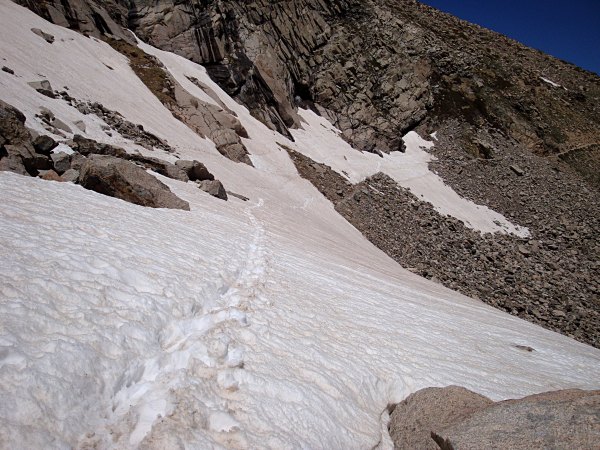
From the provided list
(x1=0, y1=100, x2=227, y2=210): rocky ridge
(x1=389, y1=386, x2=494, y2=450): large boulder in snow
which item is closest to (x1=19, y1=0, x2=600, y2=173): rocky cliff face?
(x1=0, y1=100, x2=227, y2=210): rocky ridge

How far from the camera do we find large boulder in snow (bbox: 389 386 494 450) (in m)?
3.70

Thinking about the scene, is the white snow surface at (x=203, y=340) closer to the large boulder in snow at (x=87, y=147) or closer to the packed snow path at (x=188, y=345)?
the packed snow path at (x=188, y=345)

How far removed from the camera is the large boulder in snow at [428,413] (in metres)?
3.70

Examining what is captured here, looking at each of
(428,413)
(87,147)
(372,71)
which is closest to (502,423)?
(428,413)

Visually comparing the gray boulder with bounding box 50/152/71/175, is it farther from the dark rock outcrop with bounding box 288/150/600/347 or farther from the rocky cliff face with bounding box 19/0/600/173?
the rocky cliff face with bounding box 19/0/600/173

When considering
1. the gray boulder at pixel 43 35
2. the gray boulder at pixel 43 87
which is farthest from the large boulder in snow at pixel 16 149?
the gray boulder at pixel 43 35

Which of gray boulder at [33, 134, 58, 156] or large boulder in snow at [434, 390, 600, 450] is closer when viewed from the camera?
large boulder in snow at [434, 390, 600, 450]

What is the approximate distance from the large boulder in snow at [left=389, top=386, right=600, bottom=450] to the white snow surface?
483mm

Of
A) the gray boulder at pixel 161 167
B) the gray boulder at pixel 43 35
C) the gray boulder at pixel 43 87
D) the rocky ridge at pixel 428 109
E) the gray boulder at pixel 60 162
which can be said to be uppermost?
the rocky ridge at pixel 428 109

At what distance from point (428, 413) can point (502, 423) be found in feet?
3.34

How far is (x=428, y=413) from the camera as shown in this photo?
4.07 metres

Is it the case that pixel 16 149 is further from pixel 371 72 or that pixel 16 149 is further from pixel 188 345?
pixel 371 72

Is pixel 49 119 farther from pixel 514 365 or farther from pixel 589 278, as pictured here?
pixel 589 278

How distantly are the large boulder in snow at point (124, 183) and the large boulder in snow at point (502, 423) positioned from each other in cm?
885
